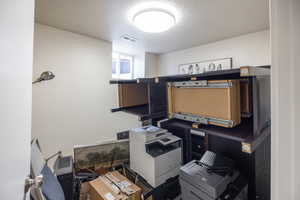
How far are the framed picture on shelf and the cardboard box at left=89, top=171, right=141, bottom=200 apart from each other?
87.4 inches

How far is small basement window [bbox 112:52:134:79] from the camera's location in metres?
3.15

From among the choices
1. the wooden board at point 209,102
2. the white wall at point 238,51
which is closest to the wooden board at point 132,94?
the wooden board at point 209,102

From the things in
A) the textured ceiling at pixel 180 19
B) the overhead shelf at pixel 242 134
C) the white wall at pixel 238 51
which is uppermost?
the textured ceiling at pixel 180 19

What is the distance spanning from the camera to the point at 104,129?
2623mm

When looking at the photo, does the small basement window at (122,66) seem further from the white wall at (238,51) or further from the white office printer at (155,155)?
the white office printer at (155,155)

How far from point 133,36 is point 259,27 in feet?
6.14

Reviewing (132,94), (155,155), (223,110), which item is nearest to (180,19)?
(132,94)

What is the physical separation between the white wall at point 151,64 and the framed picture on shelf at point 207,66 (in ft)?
2.20

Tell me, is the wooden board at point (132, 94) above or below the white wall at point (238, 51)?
below

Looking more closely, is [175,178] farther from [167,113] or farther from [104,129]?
[104,129]

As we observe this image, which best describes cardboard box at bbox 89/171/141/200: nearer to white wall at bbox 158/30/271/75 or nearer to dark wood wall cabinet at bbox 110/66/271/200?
dark wood wall cabinet at bbox 110/66/271/200
